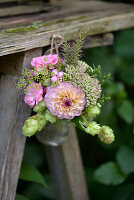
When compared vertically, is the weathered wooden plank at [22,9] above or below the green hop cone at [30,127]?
above

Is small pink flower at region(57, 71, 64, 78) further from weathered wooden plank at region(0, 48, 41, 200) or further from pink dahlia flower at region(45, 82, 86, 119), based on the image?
weathered wooden plank at region(0, 48, 41, 200)

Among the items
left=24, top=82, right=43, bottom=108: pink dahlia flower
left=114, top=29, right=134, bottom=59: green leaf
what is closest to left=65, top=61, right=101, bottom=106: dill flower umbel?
left=24, top=82, right=43, bottom=108: pink dahlia flower

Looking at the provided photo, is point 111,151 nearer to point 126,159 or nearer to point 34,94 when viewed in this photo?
point 126,159

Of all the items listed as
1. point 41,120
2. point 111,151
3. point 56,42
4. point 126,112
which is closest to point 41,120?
point 41,120

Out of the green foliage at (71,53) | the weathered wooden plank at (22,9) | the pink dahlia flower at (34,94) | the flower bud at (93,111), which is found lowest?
the flower bud at (93,111)

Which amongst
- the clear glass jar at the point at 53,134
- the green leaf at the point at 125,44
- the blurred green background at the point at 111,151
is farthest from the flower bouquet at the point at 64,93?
the green leaf at the point at 125,44

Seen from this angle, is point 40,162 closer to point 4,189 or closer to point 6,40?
point 4,189

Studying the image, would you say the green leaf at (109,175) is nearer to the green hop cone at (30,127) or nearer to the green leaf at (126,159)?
the green leaf at (126,159)
